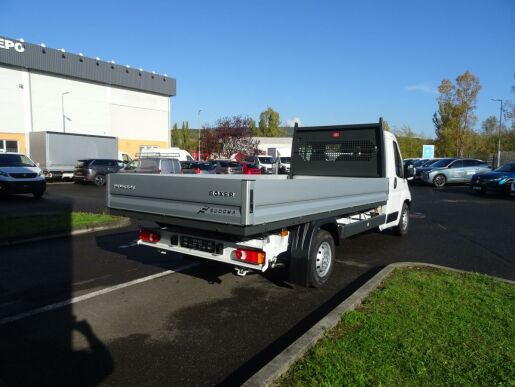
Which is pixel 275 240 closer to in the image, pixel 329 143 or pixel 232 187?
pixel 232 187

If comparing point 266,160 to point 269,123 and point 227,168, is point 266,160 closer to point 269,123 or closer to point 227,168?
point 227,168

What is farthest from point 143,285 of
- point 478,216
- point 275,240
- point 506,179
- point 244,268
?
point 506,179

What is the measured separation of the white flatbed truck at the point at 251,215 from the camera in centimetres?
407

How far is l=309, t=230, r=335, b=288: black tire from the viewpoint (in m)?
5.10

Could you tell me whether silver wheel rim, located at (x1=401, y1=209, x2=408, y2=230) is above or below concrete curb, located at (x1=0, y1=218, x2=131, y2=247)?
above

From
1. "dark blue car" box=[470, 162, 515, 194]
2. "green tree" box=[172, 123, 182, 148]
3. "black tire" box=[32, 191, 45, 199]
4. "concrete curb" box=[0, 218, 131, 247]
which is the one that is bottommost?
"concrete curb" box=[0, 218, 131, 247]

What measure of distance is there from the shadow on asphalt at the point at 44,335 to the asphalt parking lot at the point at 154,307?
0.04 feet

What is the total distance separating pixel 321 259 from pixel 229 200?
2.08m

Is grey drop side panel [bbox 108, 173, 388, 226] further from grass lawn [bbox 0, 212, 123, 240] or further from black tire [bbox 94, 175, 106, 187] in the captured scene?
black tire [bbox 94, 175, 106, 187]

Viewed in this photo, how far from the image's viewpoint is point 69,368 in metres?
3.46

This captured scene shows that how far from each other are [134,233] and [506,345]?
777cm

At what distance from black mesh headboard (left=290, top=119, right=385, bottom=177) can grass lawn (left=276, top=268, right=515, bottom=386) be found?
283 cm

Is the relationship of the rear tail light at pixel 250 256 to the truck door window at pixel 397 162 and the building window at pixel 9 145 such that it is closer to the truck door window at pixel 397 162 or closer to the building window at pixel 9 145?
the truck door window at pixel 397 162

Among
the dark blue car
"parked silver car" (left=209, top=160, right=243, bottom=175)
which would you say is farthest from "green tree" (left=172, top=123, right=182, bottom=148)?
the dark blue car
